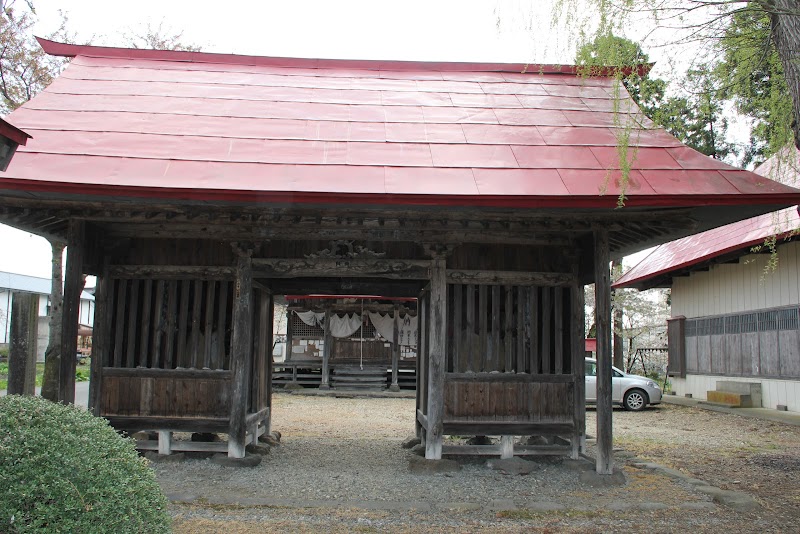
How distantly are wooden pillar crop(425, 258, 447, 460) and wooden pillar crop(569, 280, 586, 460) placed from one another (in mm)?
1773

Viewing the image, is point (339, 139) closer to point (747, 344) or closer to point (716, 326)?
point (747, 344)

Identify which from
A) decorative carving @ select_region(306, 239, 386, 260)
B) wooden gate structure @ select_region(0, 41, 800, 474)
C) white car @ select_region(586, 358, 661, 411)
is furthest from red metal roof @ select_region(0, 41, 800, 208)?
white car @ select_region(586, 358, 661, 411)

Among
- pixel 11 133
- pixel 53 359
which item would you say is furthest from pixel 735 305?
pixel 11 133

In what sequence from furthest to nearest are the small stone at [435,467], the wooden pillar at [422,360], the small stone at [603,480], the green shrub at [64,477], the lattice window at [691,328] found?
the lattice window at [691,328], the wooden pillar at [422,360], the small stone at [435,467], the small stone at [603,480], the green shrub at [64,477]

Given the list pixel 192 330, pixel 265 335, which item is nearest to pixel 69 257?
pixel 192 330

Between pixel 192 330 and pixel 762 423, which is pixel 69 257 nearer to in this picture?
pixel 192 330

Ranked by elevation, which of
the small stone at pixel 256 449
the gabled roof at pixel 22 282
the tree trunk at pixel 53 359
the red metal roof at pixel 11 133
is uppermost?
the gabled roof at pixel 22 282

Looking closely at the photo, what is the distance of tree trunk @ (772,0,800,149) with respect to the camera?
573 cm

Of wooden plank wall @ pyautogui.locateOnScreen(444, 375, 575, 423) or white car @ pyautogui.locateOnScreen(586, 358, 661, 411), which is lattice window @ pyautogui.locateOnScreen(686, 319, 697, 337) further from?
wooden plank wall @ pyautogui.locateOnScreen(444, 375, 575, 423)

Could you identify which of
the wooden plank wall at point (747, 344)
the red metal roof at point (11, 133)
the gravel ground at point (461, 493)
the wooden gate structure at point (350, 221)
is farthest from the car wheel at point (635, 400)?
the red metal roof at point (11, 133)

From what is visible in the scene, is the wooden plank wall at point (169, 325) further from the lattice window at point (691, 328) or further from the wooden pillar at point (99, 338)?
the lattice window at point (691, 328)

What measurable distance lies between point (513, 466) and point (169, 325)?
4856mm

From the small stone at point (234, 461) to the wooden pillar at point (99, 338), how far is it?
1647 millimetres

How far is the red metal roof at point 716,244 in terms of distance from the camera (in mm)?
13664
